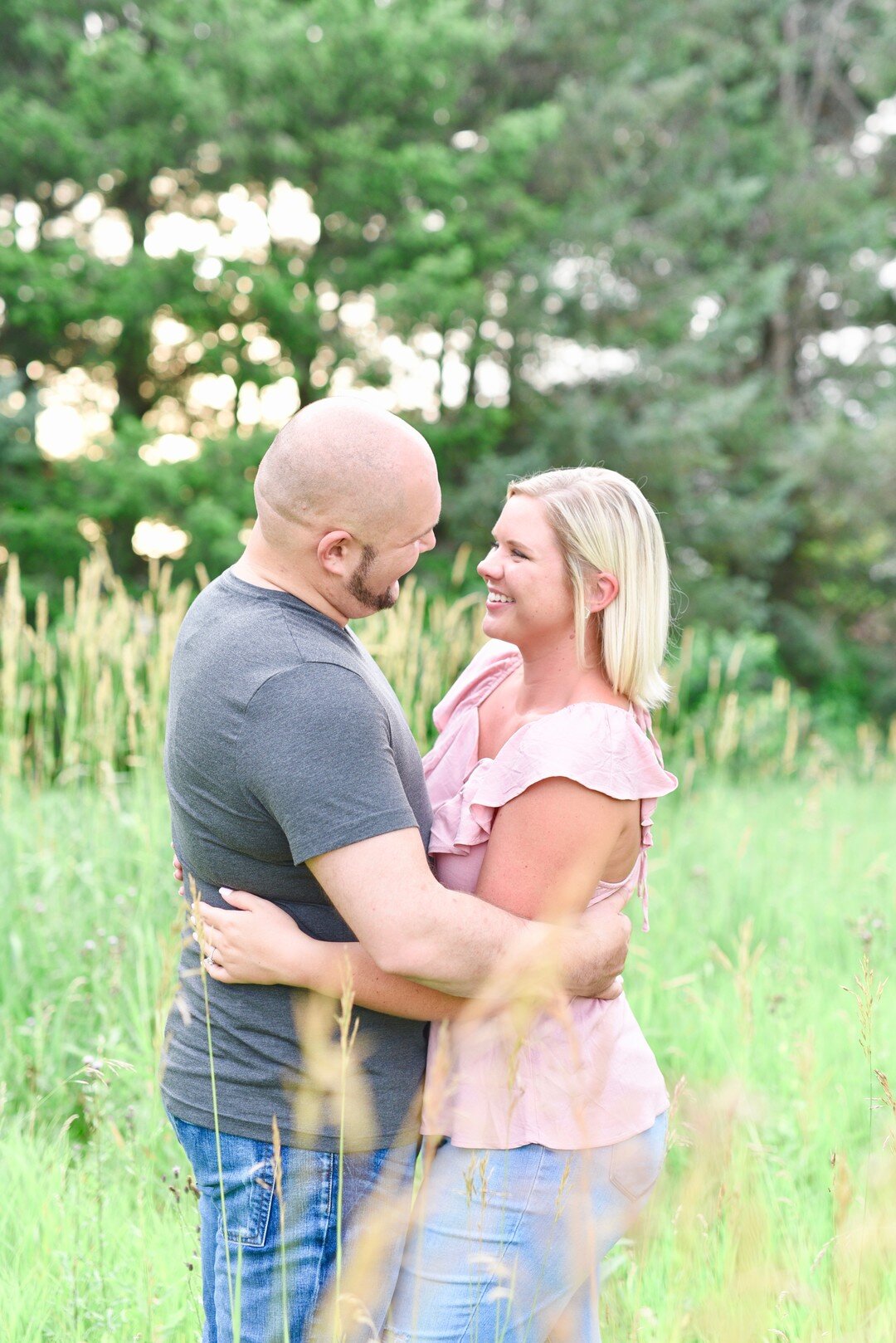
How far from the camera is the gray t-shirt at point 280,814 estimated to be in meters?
1.56

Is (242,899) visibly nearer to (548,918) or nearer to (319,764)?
(319,764)

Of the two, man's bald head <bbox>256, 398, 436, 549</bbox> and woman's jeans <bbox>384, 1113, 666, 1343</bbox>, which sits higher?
man's bald head <bbox>256, 398, 436, 549</bbox>

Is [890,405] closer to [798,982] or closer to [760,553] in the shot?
[760,553]

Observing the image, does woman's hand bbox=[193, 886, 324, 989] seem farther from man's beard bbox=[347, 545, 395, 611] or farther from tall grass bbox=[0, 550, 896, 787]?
tall grass bbox=[0, 550, 896, 787]

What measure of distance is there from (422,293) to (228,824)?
488 inches

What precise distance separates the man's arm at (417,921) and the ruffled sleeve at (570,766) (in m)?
0.19

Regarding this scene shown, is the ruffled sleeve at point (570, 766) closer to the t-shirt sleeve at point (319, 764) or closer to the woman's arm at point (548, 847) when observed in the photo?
the woman's arm at point (548, 847)

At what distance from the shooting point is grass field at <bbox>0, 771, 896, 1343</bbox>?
1876mm

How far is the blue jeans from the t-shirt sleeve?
1.65 ft

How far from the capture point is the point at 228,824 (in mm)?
1683

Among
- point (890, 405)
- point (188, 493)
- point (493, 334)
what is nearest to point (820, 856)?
point (188, 493)

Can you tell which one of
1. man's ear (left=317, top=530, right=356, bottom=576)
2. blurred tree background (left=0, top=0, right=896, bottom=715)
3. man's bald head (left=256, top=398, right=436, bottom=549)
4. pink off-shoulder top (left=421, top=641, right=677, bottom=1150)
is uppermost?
blurred tree background (left=0, top=0, right=896, bottom=715)

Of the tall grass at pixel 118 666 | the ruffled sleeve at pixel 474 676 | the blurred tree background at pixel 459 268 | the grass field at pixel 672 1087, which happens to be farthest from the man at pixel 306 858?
the blurred tree background at pixel 459 268

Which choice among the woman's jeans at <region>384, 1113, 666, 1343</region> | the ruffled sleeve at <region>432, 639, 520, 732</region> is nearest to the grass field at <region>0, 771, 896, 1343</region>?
the woman's jeans at <region>384, 1113, 666, 1343</region>
